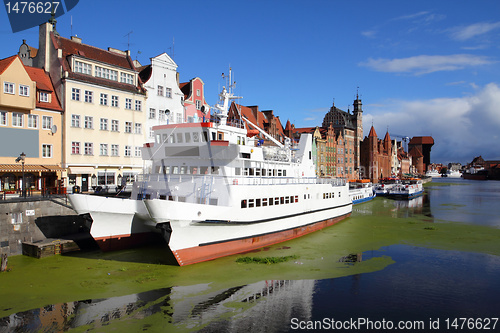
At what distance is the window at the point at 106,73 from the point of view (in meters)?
34.6

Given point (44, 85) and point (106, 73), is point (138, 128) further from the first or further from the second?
point (44, 85)

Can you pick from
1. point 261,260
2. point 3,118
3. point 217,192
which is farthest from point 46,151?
point 261,260

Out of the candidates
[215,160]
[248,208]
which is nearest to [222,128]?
[215,160]

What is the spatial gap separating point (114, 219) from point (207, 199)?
6.12 metres

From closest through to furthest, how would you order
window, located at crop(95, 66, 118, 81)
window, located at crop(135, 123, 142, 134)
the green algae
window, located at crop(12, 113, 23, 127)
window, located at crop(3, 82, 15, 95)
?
the green algae → window, located at crop(3, 82, 15, 95) → window, located at crop(12, 113, 23, 127) → window, located at crop(95, 66, 118, 81) → window, located at crop(135, 123, 142, 134)

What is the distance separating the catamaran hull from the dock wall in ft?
14.3

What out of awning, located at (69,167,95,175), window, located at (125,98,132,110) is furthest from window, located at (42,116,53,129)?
window, located at (125,98,132,110)

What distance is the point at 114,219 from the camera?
21938 millimetres

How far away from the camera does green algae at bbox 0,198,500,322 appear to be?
634 inches

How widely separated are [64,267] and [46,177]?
47.8ft

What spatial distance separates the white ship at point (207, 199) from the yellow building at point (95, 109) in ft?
30.6

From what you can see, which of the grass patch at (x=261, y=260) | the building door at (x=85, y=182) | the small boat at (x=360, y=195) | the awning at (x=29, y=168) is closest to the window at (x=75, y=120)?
the awning at (x=29, y=168)

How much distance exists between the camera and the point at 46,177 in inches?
1218

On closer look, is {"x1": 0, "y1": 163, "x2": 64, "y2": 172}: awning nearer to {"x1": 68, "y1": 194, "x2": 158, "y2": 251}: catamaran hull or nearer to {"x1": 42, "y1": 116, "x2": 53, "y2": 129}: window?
{"x1": 42, "y1": 116, "x2": 53, "y2": 129}: window
